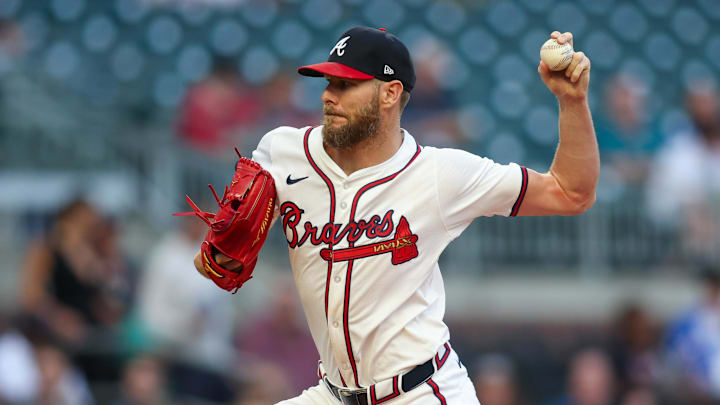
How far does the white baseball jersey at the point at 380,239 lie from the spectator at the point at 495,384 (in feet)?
10.8

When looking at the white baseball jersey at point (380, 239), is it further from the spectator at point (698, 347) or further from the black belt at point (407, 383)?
the spectator at point (698, 347)

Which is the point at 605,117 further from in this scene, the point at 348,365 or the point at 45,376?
the point at 348,365

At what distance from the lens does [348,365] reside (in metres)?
3.27

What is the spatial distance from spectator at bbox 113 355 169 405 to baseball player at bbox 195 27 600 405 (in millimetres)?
3157

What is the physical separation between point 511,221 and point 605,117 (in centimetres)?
161

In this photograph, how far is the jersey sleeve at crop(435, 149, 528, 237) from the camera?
328 cm

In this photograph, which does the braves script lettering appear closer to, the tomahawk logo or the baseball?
the tomahawk logo

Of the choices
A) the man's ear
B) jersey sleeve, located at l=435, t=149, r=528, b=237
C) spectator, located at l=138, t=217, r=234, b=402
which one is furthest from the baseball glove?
spectator, located at l=138, t=217, r=234, b=402

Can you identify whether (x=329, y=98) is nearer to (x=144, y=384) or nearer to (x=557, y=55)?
(x=557, y=55)

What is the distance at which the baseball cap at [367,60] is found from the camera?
3.21 m

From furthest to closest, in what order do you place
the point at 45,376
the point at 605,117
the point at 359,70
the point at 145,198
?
1. the point at 605,117
2. the point at 145,198
3. the point at 45,376
4. the point at 359,70

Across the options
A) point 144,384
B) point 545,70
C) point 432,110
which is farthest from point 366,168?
point 432,110

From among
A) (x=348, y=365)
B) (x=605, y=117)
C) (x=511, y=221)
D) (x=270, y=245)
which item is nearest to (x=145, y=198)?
(x=270, y=245)

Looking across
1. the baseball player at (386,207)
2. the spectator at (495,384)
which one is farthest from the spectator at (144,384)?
the baseball player at (386,207)
